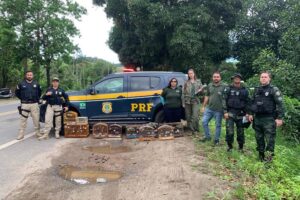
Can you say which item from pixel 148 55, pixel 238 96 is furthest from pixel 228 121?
pixel 148 55

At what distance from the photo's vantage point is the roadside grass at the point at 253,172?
584cm

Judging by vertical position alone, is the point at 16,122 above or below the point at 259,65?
below

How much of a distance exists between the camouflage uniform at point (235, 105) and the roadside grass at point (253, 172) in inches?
21.4

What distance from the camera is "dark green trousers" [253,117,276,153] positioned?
7586 mm

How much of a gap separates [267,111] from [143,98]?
14.4 ft

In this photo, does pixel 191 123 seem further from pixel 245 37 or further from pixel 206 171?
pixel 245 37

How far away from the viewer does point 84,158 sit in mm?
8297

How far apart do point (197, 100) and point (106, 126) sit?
103 inches

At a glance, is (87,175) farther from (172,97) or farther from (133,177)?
(172,97)

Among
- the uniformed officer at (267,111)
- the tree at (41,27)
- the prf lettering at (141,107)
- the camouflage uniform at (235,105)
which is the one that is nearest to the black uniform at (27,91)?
the prf lettering at (141,107)

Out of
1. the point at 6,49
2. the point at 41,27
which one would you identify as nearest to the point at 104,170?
the point at 41,27

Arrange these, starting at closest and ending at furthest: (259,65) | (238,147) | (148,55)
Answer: (238,147)
(259,65)
(148,55)

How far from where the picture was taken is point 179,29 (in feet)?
63.0

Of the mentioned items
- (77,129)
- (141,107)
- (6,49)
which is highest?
(6,49)
